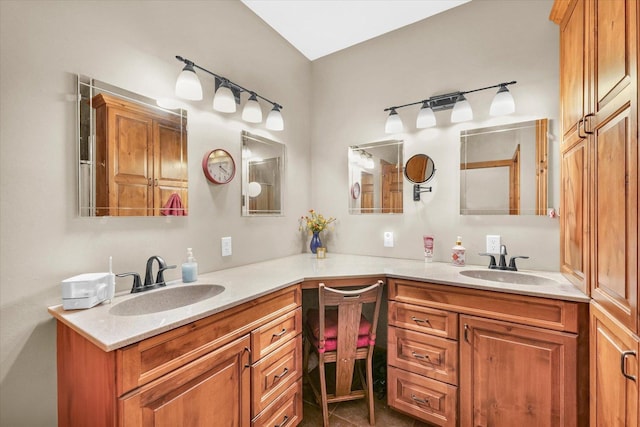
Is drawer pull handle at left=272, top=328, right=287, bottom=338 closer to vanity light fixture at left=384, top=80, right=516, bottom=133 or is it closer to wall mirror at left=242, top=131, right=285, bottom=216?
wall mirror at left=242, top=131, right=285, bottom=216

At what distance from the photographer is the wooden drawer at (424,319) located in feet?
5.17

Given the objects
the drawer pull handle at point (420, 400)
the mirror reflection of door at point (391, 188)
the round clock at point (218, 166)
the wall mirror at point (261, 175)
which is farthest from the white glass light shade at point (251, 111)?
the drawer pull handle at point (420, 400)

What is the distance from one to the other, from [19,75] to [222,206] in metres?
1.05

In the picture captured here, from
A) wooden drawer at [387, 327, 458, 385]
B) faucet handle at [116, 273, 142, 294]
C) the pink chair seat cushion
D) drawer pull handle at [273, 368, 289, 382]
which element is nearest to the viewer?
faucet handle at [116, 273, 142, 294]

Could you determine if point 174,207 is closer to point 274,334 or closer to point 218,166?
point 218,166

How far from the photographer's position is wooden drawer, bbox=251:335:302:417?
4.41 ft

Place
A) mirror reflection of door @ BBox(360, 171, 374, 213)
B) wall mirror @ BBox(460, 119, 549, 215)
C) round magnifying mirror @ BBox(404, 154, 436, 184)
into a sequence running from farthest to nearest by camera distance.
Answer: mirror reflection of door @ BBox(360, 171, 374, 213) < round magnifying mirror @ BBox(404, 154, 436, 184) < wall mirror @ BBox(460, 119, 549, 215)

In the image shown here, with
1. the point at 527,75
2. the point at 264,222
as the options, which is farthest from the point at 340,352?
the point at 527,75

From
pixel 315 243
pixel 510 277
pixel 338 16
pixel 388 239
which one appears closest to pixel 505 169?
pixel 510 277

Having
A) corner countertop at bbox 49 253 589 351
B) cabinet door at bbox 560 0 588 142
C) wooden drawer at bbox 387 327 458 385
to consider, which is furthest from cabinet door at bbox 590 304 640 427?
cabinet door at bbox 560 0 588 142

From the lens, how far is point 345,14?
82.8 inches

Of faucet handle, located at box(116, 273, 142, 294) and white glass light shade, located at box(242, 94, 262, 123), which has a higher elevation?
white glass light shade, located at box(242, 94, 262, 123)

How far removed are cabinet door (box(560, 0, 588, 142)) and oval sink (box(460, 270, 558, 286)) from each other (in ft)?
2.70

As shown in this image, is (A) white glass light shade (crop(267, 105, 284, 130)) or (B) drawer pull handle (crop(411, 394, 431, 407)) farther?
(A) white glass light shade (crop(267, 105, 284, 130))
